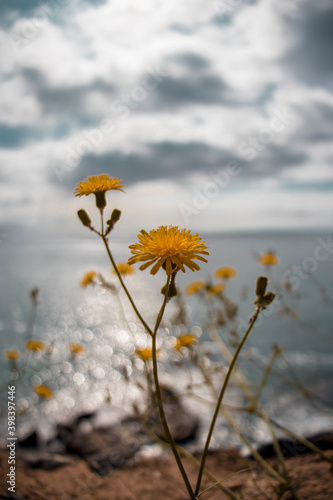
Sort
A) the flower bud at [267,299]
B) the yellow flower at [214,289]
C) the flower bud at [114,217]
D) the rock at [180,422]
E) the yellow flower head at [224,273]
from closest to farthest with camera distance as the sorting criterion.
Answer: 1. the flower bud at [267,299]
2. the flower bud at [114,217]
3. the yellow flower at [214,289]
4. the yellow flower head at [224,273]
5. the rock at [180,422]

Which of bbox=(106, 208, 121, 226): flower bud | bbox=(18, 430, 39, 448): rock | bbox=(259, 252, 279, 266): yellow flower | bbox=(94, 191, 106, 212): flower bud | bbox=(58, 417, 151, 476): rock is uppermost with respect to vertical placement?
bbox=(259, 252, 279, 266): yellow flower

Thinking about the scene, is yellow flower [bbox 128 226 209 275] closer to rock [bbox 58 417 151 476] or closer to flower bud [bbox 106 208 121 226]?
flower bud [bbox 106 208 121 226]

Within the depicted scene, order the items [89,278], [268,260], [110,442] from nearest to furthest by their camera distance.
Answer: [89,278], [268,260], [110,442]

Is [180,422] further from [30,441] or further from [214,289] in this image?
[214,289]

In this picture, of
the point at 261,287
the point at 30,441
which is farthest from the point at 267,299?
the point at 30,441

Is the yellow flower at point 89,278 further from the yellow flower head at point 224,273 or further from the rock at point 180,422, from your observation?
the rock at point 180,422

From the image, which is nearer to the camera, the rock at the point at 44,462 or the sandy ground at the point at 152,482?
the sandy ground at the point at 152,482

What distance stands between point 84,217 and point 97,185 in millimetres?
198

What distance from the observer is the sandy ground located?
3111 mm

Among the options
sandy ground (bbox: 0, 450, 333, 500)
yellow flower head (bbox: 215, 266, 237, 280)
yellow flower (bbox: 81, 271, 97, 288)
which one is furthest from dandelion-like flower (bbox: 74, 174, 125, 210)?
yellow flower head (bbox: 215, 266, 237, 280)

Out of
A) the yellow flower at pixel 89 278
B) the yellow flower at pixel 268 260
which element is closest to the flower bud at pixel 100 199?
the yellow flower at pixel 89 278

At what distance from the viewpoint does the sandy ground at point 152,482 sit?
122 inches

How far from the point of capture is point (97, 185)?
1937 millimetres

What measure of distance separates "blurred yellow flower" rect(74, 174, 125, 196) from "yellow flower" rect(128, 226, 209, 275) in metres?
0.34
